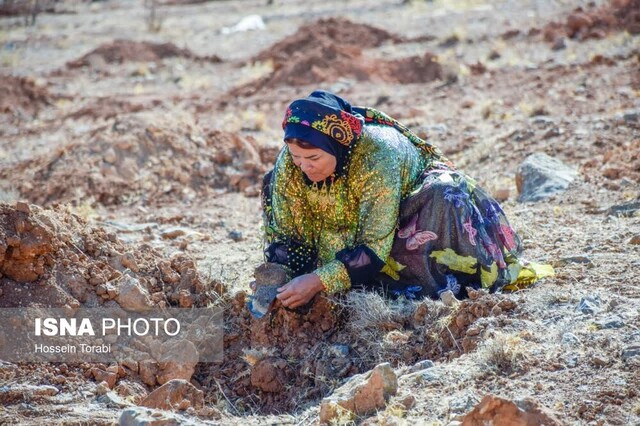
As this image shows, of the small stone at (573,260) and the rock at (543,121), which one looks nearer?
the small stone at (573,260)

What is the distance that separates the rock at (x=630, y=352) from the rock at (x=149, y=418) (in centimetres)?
171

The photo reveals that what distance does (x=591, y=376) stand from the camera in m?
3.43

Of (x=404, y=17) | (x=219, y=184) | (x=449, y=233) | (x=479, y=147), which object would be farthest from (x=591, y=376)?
(x=404, y=17)

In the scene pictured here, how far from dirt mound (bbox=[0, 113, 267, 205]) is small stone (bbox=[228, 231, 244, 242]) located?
1582mm

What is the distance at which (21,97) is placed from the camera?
1327 centimetres

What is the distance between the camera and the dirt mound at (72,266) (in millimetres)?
4391

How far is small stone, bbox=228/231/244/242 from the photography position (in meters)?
6.44

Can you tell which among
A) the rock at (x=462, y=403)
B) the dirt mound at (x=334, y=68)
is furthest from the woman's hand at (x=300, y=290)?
the dirt mound at (x=334, y=68)

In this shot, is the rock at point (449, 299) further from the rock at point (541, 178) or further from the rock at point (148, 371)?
the rock at point (541, 178)

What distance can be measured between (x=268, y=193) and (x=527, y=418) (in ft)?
7.35

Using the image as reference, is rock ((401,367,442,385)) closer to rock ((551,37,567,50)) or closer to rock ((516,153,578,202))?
rock ((516,153,578,202))

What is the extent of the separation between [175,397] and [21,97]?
1052cm

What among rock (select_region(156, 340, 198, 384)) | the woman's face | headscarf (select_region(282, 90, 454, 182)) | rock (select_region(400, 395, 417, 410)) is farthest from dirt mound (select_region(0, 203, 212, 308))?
rock (select_region(400, 395, 417, 410))

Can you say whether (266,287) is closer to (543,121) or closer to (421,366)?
(421,366)
